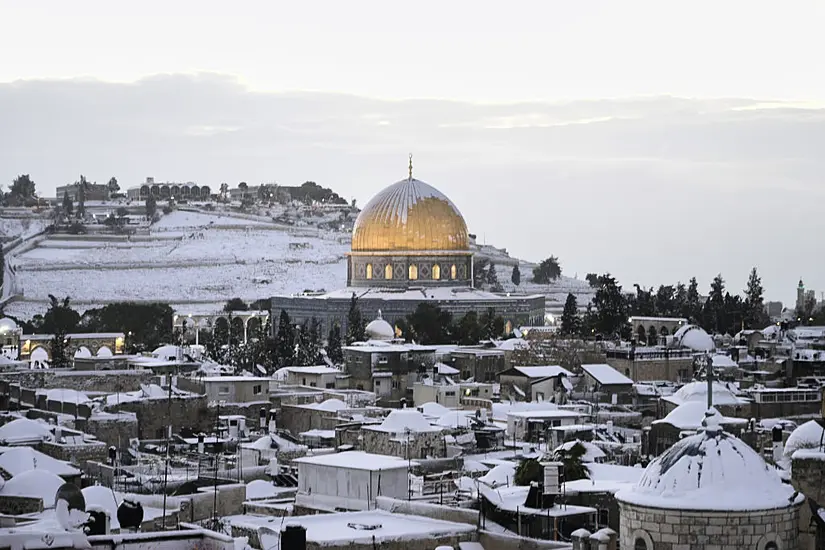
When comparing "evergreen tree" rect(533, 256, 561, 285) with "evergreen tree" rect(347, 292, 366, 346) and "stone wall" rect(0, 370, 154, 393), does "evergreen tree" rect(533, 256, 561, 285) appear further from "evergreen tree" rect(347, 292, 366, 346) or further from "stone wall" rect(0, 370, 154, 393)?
"stone wall" rect(0, 370, 154, 393)

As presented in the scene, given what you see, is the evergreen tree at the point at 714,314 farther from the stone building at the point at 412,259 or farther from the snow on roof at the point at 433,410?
the snow on roof at the point at 433,410

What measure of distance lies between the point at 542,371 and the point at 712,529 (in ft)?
146

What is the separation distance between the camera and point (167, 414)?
47.8 meters

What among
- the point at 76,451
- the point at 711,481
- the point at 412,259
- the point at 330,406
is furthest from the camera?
the point at 412,259

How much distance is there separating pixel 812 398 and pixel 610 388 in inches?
372

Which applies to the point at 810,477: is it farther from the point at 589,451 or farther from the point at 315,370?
the point at 315,370

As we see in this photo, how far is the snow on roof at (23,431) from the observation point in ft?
118

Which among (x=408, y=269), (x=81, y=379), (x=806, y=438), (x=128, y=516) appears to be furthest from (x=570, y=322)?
(x=806, y=438)

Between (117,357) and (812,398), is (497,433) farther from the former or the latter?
(117,357)

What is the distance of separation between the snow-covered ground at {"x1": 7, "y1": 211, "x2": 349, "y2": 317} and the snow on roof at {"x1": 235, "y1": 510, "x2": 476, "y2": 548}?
361ft

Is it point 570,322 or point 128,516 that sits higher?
point 128,516

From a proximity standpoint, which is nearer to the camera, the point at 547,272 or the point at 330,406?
the point at 330,406

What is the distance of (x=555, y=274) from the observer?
15375 cm

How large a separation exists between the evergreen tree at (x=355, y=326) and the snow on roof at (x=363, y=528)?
161 feet
